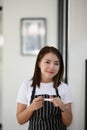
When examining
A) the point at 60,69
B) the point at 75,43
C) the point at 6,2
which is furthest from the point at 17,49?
the point at 60,69

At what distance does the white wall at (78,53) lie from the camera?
7.54 feet

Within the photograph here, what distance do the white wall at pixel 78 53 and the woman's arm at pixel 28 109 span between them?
1.02 m

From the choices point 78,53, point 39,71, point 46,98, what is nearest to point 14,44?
point 78,53

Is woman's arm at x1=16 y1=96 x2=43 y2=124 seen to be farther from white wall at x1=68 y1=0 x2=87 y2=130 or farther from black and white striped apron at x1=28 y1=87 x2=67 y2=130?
white wall at x1=68 y1=0 x2=87 y2=130

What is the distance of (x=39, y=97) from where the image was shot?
136 centimetres

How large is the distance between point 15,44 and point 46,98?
200cm

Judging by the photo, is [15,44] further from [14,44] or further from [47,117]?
[47,117]

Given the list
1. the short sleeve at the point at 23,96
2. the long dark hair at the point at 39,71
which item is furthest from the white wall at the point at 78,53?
the short sleeve at the point at 23,96

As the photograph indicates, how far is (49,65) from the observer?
54.6 inches

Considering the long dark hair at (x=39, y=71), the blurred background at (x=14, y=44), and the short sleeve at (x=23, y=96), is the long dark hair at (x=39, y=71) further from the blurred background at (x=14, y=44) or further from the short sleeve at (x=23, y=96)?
the blurred background at (x=14, y=44)

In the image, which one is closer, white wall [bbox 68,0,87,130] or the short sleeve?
the short sleeve

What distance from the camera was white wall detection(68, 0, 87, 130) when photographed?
2299 mm

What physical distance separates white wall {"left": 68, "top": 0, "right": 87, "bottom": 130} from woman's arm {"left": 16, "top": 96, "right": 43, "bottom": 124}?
3.34 feet

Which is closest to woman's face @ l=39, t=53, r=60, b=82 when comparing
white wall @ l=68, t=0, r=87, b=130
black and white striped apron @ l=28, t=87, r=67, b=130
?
black and white striped apron @ l=28, t=87, r=67, b=130
